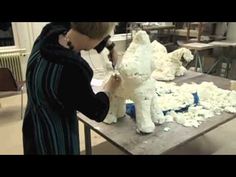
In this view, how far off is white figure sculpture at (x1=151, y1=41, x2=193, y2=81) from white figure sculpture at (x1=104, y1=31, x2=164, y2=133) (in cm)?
91

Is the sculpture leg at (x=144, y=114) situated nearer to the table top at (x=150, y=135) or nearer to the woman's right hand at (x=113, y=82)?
the table top at (x=150, y=135)

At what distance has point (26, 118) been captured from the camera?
1140 millimetres

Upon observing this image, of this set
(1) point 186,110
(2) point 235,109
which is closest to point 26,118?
(1) point 186,110

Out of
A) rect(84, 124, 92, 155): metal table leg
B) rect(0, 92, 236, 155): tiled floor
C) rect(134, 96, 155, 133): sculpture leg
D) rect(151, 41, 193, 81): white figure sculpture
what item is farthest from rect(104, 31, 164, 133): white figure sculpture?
rect(151, 41, 193, 81): white figure sculpture

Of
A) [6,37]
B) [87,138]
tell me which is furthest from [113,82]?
[6,37]

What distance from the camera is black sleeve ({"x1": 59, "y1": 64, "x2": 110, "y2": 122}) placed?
0.96m

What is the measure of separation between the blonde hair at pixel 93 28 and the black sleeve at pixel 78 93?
0.48ft

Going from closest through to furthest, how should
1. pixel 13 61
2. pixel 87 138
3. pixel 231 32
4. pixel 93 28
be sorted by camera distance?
pixel 93 28, pixel 87 138, pixel 13 61, pixel 231 32

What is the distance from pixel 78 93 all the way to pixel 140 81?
1.63ft

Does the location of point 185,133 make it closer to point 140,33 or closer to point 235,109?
point 235,109

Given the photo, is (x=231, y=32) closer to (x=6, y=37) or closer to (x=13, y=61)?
(x=13, y=61)

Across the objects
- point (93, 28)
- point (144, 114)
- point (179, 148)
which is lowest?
point (179, 148)

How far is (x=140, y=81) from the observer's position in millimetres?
1388

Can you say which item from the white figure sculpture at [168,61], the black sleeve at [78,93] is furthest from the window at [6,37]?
the black sleeve at [78,93]
